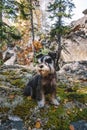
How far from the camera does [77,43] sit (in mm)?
27906

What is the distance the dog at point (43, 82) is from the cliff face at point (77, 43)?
20.4 metres

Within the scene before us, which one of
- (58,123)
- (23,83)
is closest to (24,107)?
(58,123)

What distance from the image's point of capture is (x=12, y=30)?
10648mm

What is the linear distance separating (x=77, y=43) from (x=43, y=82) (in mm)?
23042

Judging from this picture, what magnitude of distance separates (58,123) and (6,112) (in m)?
1.16

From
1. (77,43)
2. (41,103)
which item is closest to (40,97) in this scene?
(41,103)

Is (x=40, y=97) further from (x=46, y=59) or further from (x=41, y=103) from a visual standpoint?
(x=46, y=59)

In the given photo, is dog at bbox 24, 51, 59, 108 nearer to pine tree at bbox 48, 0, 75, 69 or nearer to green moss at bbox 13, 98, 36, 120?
green moss at bbox 13, 98, 36, 120

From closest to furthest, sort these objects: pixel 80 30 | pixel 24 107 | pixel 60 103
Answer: pixel 24 107 < pixel 60 103 < pixel 80 30

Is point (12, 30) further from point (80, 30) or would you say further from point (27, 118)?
point (80, 30)

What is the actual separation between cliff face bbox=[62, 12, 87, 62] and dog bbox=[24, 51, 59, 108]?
20370 mm

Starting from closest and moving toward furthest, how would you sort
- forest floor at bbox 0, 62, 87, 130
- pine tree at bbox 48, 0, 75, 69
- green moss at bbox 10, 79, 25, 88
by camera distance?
forest floor at bbox 0, 62, 87, 130
green moss at bbox 10, 79, 25, 88
pine tree at bbox 48, 0, 75, 69

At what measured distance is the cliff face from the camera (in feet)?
89.0

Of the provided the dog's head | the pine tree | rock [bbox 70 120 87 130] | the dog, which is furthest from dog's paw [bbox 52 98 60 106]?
the pine tree
